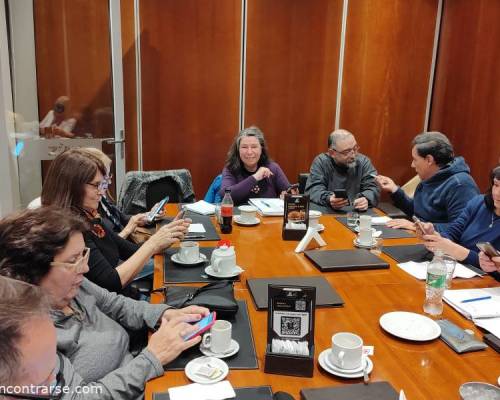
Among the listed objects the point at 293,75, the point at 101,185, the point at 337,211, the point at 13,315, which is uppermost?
the point at 293,75

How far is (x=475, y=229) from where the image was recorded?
248 cm

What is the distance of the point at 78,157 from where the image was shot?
217 centimetres

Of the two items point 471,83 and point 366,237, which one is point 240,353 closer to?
point 366,237

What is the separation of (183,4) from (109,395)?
3881mm

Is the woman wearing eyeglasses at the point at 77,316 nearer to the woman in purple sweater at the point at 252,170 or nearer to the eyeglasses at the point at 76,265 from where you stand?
the eyeglasses at the point at 76,265

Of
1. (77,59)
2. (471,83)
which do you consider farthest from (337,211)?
(77,59)

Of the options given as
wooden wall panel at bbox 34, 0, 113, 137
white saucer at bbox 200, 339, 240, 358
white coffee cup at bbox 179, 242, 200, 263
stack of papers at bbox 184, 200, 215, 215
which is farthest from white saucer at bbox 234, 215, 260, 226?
wooden wall panel at bbox 34, 0, 113, 137

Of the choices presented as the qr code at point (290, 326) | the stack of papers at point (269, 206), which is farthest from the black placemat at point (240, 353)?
the stack of papers at point (269, 206)

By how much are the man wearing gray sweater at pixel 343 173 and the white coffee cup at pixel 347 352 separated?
2.14 meters

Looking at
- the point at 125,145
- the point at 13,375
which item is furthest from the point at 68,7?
the point at 13,375

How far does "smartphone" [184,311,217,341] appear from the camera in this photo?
1.46 metres

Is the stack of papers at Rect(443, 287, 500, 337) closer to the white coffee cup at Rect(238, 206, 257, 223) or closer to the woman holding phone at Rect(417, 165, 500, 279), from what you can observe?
the woman holding phone at Rect(417, 165, 500, 279)

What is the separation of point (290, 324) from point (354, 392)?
0.25m

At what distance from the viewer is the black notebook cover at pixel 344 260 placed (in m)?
2.11
